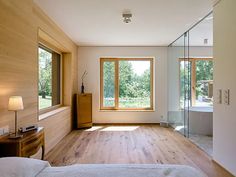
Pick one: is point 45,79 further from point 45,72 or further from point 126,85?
point 126,85

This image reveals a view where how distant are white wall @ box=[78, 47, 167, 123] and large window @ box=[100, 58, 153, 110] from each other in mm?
214

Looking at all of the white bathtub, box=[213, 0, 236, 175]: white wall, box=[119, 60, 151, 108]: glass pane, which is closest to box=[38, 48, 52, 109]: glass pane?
box=[119, 60, 151, 108]: glass pane

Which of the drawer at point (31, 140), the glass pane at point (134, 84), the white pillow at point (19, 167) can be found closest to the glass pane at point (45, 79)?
the drawer at point (31, 140)

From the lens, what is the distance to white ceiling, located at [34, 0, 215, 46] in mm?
3295

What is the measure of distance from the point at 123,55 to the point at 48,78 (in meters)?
2.64

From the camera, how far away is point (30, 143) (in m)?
2.37

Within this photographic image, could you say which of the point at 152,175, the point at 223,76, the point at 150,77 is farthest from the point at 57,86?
the point at 152,175

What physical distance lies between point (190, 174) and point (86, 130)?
4.61 metres

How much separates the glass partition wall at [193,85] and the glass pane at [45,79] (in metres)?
3.30

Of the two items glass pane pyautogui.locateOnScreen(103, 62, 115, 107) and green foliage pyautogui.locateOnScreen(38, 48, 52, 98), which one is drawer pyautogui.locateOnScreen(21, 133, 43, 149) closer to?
green foliage pyautogui.locateOnScreen(38, 48, 52, 98)

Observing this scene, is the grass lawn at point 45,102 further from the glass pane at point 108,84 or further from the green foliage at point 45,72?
the glass pane at point 108,84

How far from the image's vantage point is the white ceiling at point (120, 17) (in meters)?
3.29

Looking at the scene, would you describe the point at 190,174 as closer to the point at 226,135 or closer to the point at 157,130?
the point at 226,135

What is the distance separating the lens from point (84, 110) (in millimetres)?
6070
